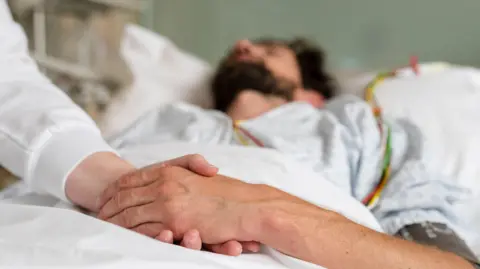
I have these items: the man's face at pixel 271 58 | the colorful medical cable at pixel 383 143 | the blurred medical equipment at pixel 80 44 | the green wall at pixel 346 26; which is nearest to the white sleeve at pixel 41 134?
the colorful medical cable at pixel 383 143

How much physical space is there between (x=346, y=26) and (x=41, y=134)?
1.33 meters

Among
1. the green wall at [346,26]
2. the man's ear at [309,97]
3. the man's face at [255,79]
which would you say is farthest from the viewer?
the green wall at [346,26]

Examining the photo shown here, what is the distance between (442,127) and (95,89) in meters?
1.10

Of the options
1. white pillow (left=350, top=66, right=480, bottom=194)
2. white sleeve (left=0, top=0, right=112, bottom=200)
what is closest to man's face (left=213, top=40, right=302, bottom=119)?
white pillow (left=350, top=66, right=480, bottom=194)

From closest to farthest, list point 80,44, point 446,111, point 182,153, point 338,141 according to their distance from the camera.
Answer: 1. point 182,153
2. point 338,141
3. point 446,111
4. point 80,44

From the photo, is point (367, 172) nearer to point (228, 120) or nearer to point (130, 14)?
point (228, 120)

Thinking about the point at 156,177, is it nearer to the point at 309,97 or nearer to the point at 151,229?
the point at 151,229

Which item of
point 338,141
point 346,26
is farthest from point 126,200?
point 346,26

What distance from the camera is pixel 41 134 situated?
826 millimetres

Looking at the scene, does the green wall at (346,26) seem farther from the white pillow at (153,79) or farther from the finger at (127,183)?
the finger at (127,183)

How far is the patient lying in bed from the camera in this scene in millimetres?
1013

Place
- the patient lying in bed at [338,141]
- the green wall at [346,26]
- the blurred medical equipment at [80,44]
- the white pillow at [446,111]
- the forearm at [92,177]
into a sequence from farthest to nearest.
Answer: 1. the green wall at [346,26]
2. the blurred medical equipment at [80,44]
3. the white pillow at [446,111]
4. the patient lying in bed at [338,141]
5. the forearm at [92,177]

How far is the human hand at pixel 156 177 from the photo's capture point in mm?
669

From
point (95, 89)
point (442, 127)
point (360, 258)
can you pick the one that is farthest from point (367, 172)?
point (95, 89)
